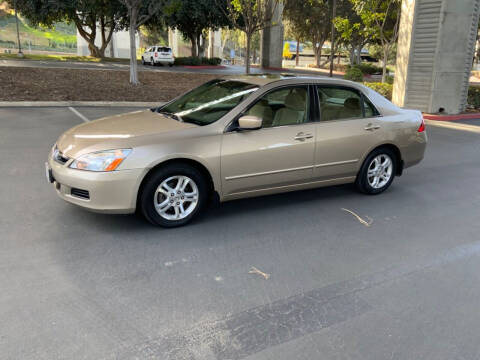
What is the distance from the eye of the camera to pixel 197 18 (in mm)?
37250

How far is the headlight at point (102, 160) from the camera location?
13.9 feet

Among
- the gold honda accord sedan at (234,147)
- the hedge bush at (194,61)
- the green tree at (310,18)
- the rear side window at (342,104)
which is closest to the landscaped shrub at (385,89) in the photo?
the gold honda accord sedan at (234,147)

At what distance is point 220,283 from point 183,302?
401mm

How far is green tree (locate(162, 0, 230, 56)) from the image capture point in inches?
1391

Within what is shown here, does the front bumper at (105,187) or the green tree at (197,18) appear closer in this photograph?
the front bumper at (105,187)

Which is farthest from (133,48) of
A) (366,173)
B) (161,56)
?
(161,56)

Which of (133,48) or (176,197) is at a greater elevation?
(133,48)

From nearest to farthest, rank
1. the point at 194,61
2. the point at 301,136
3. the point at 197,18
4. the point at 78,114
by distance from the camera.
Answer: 1. the point at 301,136
2. the point at 78,114
3. the point at 197,18
4. the point at 194,61

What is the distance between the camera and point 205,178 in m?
4.78

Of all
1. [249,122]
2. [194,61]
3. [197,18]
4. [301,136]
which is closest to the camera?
[249,122]

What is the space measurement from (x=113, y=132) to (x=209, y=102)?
126 cm

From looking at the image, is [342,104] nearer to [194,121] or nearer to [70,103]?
[194,121]

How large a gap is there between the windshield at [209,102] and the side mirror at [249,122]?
294 millimetres

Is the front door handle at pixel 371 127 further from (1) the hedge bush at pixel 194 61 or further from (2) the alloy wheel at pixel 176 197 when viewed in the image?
(1) the hedge bush at pixel 194 61
